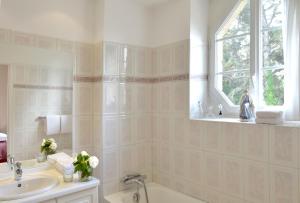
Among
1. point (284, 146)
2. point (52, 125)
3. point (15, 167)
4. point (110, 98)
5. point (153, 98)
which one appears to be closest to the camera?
point (284, 146)

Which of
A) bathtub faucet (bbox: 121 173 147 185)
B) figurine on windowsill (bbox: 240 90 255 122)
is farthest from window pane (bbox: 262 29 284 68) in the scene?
bathtub faucet (bbox: 121 173 147 185)

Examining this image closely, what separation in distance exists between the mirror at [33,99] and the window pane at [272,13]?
5.55 feet

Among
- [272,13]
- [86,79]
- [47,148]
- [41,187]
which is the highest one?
[272,13]

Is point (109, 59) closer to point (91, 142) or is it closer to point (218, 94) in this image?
point (91, 142)

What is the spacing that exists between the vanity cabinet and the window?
1.40 m

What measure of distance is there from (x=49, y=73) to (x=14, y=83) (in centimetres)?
29

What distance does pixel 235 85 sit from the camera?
213 centimetres

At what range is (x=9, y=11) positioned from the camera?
1.86 m

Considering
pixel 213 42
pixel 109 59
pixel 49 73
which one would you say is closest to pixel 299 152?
pixel 213 42

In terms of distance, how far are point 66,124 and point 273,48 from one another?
1851 mm

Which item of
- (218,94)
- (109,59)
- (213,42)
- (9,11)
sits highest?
(9,11)

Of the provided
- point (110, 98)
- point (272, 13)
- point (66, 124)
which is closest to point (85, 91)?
point (110, 98)

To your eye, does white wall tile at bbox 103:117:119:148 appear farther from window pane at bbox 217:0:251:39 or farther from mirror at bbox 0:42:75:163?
window pane at bbox 217:0:251:39

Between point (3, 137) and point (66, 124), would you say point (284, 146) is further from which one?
point (3, 137)
